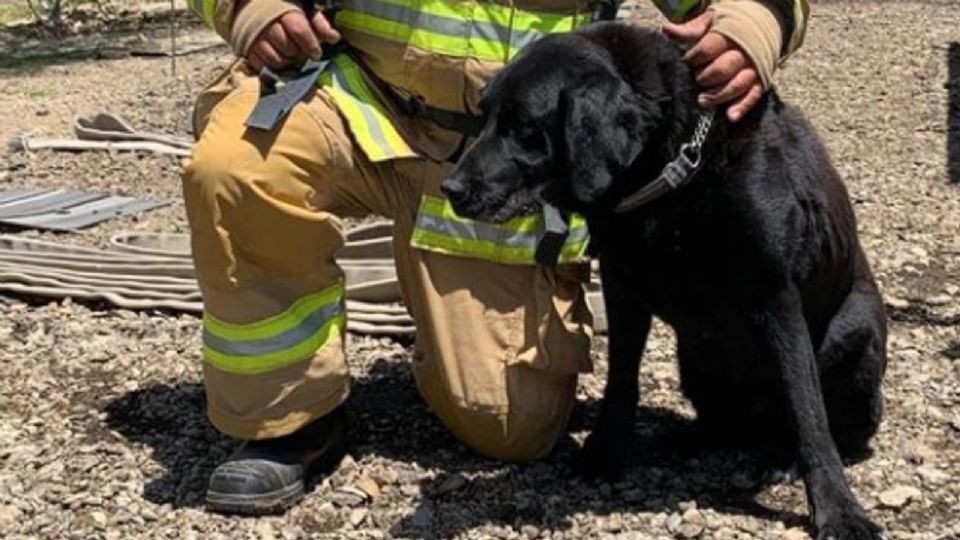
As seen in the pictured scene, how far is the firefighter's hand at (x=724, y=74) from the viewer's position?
3.03 m

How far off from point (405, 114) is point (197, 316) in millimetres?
1394

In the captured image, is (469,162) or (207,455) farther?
(207,455)

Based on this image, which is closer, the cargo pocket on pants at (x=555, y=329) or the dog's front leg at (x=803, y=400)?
the dog's front leg at (x=803, y=400)

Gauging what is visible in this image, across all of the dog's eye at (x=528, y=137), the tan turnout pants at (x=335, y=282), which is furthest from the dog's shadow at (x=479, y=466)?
the dog's eye at (x=528, y=137)

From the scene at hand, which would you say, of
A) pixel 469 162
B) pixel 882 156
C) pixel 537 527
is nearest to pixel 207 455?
pixel 537 527

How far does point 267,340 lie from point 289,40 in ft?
2.28

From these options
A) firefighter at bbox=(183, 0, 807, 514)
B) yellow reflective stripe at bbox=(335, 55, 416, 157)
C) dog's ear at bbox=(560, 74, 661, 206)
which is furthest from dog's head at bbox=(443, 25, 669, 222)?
yellow reflective stripe at bbox=(335, 55, 416, 157)

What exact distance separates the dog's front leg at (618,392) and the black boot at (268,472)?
632mm

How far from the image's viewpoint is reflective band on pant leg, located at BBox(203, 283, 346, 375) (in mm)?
3357

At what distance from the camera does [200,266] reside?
132 inches

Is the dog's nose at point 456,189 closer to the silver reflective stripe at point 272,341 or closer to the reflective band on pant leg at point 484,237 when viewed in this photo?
the reflective band on pant leg at point 484,237

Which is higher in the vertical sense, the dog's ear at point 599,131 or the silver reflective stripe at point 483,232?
the dog's ear at point 599,131

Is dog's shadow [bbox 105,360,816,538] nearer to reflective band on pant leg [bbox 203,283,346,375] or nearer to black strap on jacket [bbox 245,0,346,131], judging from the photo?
reflective band on pant leg [bbox 203,283,346,375]

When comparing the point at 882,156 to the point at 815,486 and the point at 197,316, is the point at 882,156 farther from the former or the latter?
the point at 815,486
